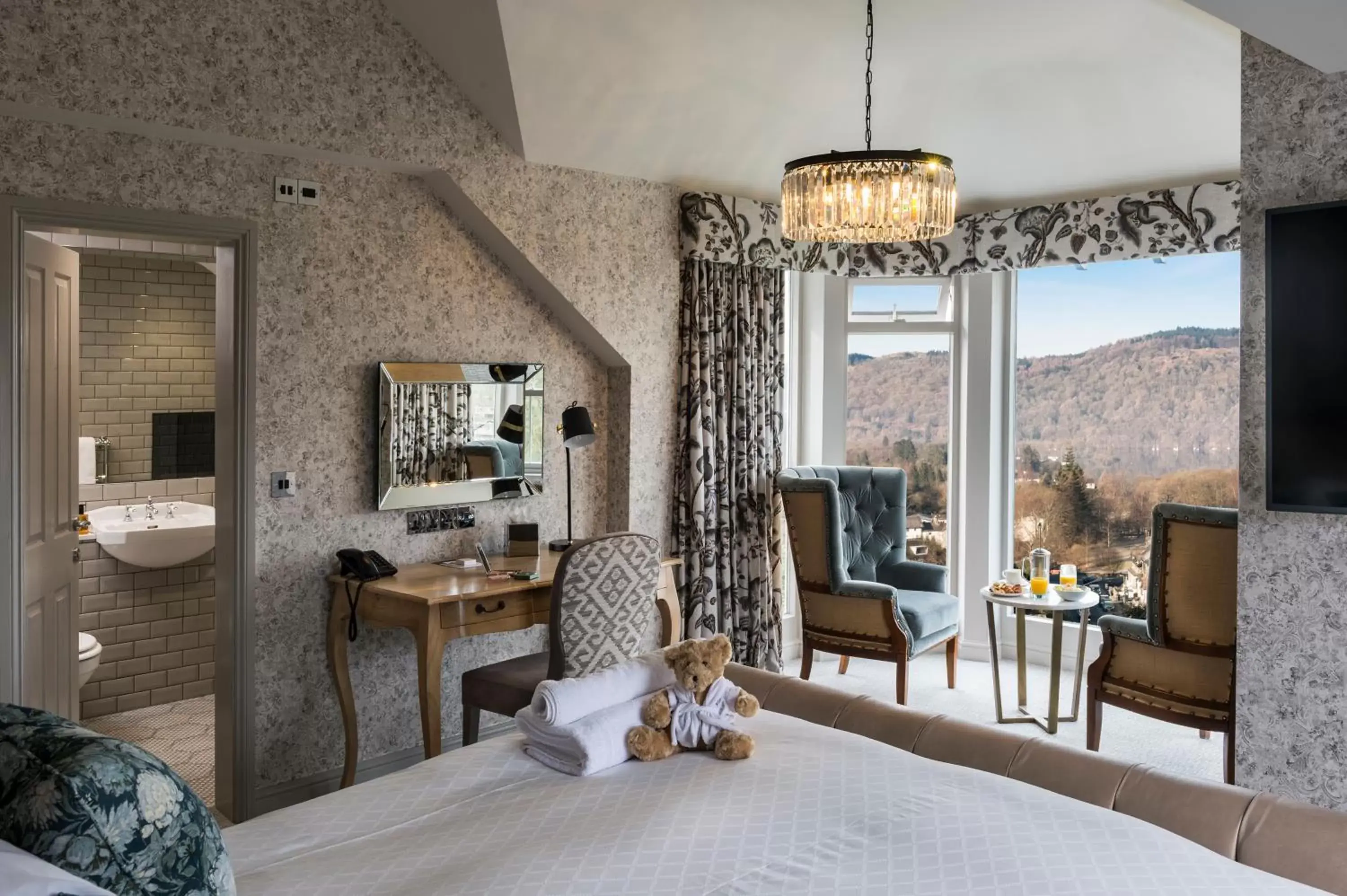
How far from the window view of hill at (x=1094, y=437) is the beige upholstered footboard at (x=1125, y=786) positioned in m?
3.17

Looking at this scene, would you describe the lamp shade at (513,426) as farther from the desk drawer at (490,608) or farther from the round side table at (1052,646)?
the round side table at (1052,646)

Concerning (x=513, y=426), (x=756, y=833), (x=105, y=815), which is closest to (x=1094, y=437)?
(x=513, y=426)

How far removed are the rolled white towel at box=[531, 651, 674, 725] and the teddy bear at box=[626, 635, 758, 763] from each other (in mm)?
39

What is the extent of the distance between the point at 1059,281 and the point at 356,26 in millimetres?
3771

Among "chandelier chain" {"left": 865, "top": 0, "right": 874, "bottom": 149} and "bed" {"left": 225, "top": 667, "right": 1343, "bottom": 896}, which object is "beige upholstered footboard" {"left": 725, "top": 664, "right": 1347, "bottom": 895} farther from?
"chandelier chain" {"left": 865, "top": 0, "right": 874, "bottom": 149}

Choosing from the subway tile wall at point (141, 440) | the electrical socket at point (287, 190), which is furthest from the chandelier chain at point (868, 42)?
the subway tile wall at point (141, 440)

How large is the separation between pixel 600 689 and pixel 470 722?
1.44 metres

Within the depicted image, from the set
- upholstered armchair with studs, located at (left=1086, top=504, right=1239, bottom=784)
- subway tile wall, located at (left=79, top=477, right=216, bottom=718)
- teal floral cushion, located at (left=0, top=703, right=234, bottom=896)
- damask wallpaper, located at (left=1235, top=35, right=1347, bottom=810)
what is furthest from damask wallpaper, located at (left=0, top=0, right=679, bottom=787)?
damask wallpaper, located at (left=1235, top=35, right=1347, bottom=810)

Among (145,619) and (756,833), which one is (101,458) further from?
(756,833)

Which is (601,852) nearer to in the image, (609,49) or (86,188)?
(86,188)

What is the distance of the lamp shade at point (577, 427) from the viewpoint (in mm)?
4176

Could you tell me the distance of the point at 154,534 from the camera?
4672mm

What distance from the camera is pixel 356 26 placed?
356 cm

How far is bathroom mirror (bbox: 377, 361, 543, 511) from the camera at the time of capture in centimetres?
391
